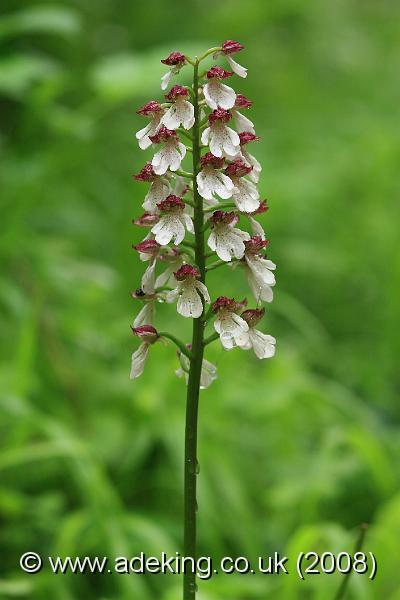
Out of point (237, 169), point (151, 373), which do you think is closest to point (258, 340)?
point (237, 169)

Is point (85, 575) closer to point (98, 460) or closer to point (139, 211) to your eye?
point (98, 460)

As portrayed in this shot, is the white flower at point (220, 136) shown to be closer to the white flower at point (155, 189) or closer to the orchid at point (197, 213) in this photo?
the orchid at point (197, 213)

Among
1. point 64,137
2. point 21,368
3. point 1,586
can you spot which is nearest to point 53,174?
point 64,137

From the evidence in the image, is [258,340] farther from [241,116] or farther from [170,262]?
[241,116]

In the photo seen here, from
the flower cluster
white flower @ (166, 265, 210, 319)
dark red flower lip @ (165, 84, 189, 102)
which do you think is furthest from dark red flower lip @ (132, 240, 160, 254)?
dark red flower lip @ (165, 84, 189, 102)

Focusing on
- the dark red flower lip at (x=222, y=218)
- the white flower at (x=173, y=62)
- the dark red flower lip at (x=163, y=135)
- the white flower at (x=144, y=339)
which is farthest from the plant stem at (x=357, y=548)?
the white flower at (x=173, y=62)
